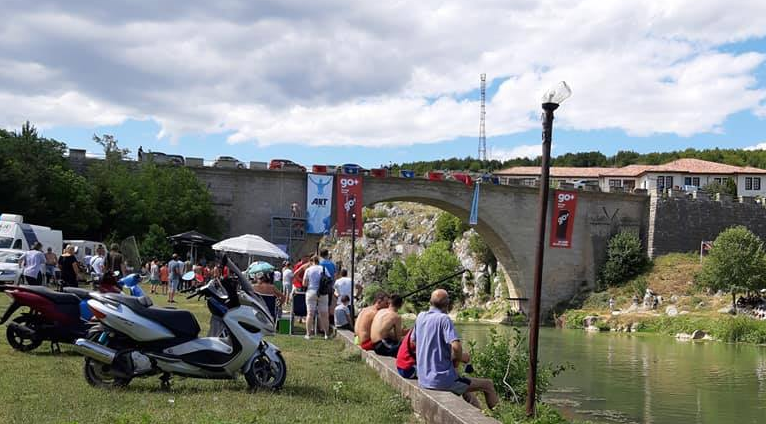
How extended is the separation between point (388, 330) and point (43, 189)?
2319 cm

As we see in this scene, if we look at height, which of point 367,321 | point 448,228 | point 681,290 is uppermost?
point 448,228

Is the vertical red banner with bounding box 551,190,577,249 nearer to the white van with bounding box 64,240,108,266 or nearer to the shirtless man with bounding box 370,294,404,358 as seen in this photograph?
the white van with bounding box 64,240,108,266

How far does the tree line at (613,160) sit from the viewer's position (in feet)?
293

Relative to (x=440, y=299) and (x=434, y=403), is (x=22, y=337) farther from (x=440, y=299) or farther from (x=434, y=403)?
(x=434, y=403)

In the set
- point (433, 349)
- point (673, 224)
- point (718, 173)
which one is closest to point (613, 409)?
point (433, 349)

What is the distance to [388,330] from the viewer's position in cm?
899

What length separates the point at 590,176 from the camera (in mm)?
79188

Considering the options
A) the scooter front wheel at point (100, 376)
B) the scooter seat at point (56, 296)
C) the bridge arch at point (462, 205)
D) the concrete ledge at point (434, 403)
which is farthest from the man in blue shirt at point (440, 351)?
the bridge arch at point (462, 205)

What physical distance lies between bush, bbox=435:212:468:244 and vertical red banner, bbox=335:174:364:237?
2934 centimetres

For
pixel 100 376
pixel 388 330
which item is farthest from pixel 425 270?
pixel 100 376

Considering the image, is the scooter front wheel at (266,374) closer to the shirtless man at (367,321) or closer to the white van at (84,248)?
the shirtless man at (367,321)

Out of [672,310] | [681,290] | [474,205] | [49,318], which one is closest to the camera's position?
[49,318]

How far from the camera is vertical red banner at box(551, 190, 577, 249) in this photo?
41.1m

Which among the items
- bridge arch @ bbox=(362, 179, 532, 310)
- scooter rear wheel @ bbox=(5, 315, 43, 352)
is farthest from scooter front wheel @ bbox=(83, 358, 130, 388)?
bridge arch @ bbox=(362, 179, 532, 310)
